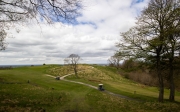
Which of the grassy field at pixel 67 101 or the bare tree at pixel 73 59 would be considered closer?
the grassy field at pixel 67 101

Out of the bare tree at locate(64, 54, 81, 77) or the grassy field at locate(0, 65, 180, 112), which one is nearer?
the grassy field at locate(0, 65, 180, 112)

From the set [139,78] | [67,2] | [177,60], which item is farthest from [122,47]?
[139,78]

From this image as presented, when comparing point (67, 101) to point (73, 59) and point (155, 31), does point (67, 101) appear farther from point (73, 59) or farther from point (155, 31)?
point (73, 59)

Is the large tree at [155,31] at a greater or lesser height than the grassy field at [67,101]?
greater

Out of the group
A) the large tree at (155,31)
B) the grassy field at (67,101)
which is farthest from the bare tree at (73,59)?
the large tree at (155,31)

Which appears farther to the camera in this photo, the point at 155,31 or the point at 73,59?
the point at 73,59

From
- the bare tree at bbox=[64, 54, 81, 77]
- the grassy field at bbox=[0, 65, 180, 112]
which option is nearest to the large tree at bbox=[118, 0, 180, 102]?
the grassy field at bbox=[0, 65, 180, 112]

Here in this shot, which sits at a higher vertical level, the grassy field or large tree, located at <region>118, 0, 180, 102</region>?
large tree, located at <region>118, 0, 180, 102</region>

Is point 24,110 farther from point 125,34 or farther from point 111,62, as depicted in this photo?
point 111,62

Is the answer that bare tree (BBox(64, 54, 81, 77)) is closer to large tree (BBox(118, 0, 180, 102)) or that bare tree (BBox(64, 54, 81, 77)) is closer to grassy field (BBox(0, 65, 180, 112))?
grassy field (BBox(0, 65, 180, 112))

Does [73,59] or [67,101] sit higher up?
[73,59]

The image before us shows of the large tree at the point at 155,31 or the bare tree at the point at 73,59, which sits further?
the bare tree at the point at 73,59

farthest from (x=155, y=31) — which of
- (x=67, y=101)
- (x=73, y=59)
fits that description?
(x=73, y=59)

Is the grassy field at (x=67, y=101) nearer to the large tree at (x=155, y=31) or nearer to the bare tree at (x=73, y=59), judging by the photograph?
the large tree at (x=155, y=31)
